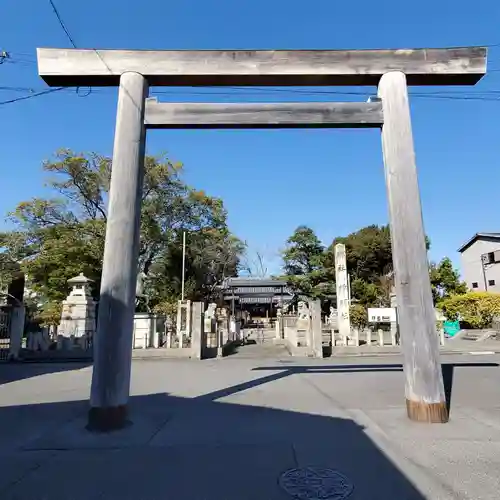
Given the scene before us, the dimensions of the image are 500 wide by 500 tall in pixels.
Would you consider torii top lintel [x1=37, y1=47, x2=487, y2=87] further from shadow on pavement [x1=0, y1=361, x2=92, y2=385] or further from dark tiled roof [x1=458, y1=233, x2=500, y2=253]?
dark tiled roof [x1=458, y1=233, x2=500, y2=253]

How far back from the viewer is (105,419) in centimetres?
412

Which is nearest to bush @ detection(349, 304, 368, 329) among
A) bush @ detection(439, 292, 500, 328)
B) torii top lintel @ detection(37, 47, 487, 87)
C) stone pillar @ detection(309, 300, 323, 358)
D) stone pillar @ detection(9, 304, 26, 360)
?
bush @ detection(439, 292, 500, 328)

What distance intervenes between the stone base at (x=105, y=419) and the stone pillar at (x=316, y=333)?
9.20 meters

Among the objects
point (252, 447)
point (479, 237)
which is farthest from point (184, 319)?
point (479, 237)

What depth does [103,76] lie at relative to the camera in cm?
499

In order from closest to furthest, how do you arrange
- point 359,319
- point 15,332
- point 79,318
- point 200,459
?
point 200,459
point 15,332
point 79,318
point 359,319

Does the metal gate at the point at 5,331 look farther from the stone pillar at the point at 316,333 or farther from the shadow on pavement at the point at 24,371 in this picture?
the stone pillar at the point at 316,333

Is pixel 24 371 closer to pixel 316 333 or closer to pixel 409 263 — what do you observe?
pixel 316 333

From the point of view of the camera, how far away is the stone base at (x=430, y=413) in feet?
13.8

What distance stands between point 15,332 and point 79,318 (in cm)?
261

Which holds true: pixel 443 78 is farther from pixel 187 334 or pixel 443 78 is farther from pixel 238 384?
pixel 187 334

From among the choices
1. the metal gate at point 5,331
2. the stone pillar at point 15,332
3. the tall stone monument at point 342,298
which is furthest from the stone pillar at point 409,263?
the metal gate at point 5,331

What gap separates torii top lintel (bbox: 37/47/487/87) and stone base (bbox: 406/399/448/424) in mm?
4259

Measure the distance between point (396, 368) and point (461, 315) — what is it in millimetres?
16490
